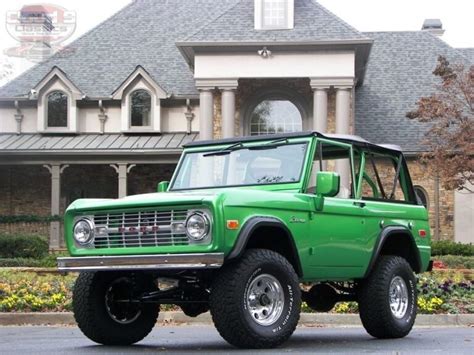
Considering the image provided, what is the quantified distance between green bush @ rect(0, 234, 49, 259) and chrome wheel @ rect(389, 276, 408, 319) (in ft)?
58.6

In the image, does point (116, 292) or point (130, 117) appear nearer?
point (116, 292)

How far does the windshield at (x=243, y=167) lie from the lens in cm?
930

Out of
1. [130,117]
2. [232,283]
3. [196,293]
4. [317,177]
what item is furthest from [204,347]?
[130,117]

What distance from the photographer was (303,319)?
508 inches

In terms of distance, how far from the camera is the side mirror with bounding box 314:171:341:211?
29.0ft

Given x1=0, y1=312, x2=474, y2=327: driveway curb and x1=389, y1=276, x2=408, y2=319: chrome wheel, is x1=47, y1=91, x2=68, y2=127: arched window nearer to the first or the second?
x1=0, y1=312, x2=474, y2=327: driveway curb

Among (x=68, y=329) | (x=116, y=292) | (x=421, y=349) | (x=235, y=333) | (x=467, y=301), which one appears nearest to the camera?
(x=235, y=333)

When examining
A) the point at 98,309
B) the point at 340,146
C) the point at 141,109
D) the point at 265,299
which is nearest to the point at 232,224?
the point at 265,299

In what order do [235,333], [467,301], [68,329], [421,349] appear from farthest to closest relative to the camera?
[467,301] → [68,329] → [421,349] → [235,333]

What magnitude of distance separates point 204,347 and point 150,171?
25.0m

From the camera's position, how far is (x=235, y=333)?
310 inches

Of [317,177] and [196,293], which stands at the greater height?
[317,177]

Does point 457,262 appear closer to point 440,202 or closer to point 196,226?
point 440,202

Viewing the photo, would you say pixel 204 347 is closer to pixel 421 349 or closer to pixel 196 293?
pixel 196 293
